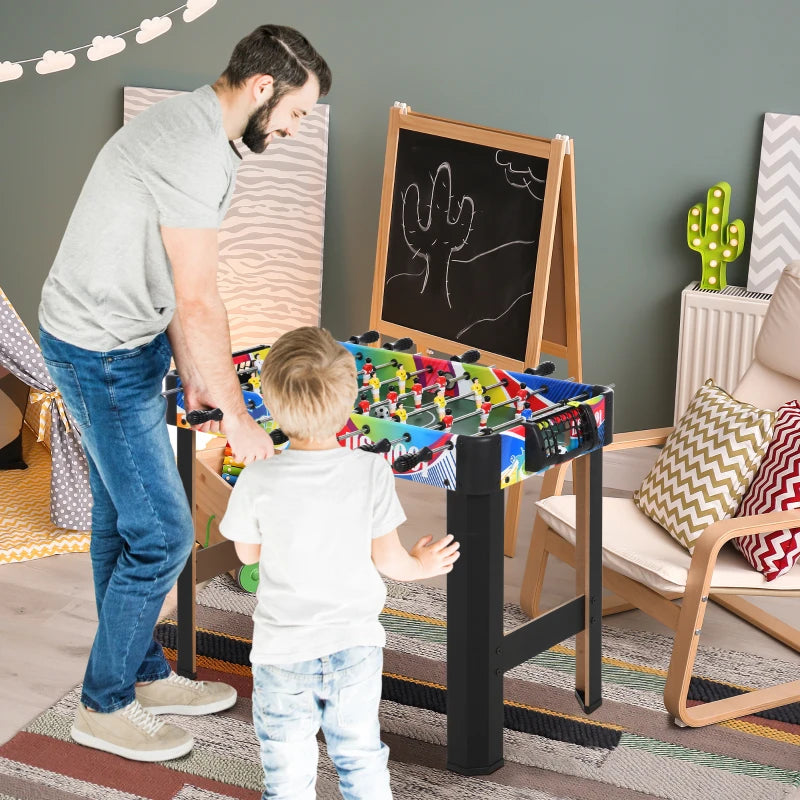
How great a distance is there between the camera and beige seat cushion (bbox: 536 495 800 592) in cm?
268

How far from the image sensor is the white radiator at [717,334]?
3688 mm

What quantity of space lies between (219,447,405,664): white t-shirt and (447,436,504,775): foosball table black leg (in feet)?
1.38

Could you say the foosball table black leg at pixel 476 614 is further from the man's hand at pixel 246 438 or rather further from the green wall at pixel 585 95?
the green wall at pixel 585 95

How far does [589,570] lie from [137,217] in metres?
1.25

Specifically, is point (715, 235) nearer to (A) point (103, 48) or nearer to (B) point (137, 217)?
(A) point (103, 48)

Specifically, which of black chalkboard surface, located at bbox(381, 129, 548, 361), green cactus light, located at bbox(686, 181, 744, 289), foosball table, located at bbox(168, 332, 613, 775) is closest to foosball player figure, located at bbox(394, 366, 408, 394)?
foosball table, located at bbox(168, 332, 613, 775)

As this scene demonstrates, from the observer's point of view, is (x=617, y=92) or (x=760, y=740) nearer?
(x=760, y=740)

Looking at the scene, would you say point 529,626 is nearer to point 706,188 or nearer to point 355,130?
point 706,188

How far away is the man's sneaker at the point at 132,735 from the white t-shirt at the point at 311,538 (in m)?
0.75

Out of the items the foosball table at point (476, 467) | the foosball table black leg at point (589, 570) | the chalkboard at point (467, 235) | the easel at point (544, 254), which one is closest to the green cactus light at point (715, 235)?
the easel at point (544, 254)

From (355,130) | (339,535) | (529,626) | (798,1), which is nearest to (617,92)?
(798,1)

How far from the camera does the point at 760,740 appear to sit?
2.61m

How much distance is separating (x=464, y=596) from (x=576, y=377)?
1.26 metres

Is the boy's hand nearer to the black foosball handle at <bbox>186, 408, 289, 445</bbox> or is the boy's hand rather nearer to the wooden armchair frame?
the black foosball handle at <bbox>186, 408, 289, 445</bbox>
